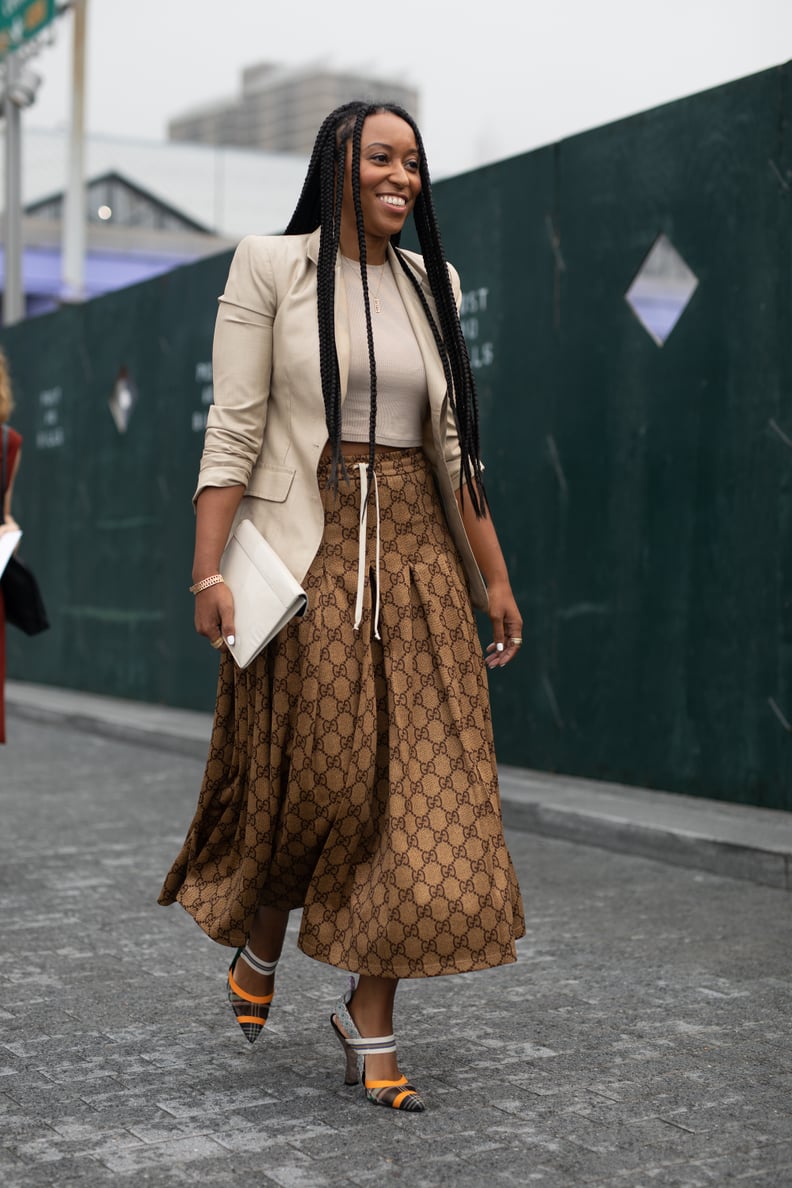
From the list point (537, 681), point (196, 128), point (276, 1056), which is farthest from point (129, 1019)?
point (196, 128)

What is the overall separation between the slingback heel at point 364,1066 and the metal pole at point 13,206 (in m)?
14.7

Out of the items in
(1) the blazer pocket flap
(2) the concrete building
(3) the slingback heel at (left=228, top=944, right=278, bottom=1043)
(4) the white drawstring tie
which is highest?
(2) the concrete building

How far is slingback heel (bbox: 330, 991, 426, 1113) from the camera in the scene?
3.38 metres

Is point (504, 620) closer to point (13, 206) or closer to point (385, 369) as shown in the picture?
point (385, 369)

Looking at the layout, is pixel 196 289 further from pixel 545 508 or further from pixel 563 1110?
pixel 563 1110

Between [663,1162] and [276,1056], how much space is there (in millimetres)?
1045

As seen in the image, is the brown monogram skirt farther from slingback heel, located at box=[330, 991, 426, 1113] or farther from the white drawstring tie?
slingback heel, located at box=[330, 991, 426, 1113]

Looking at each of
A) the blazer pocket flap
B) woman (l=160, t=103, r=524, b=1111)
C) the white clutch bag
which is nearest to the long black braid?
woman (l=160, t=103, r=524, b=1111)

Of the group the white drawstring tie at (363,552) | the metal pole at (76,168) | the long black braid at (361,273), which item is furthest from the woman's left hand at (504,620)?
the metal pole at (76,168)

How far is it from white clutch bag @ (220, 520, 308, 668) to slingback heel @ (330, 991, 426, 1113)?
2.56ft

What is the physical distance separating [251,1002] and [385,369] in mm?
1383

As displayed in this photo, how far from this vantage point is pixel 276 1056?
3.79 metres

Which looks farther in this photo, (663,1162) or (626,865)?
(626,865)

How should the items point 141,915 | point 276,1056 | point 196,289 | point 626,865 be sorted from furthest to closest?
1. point 196,289
2. point 626,865
3. point 141,915
4. point 276,1056
